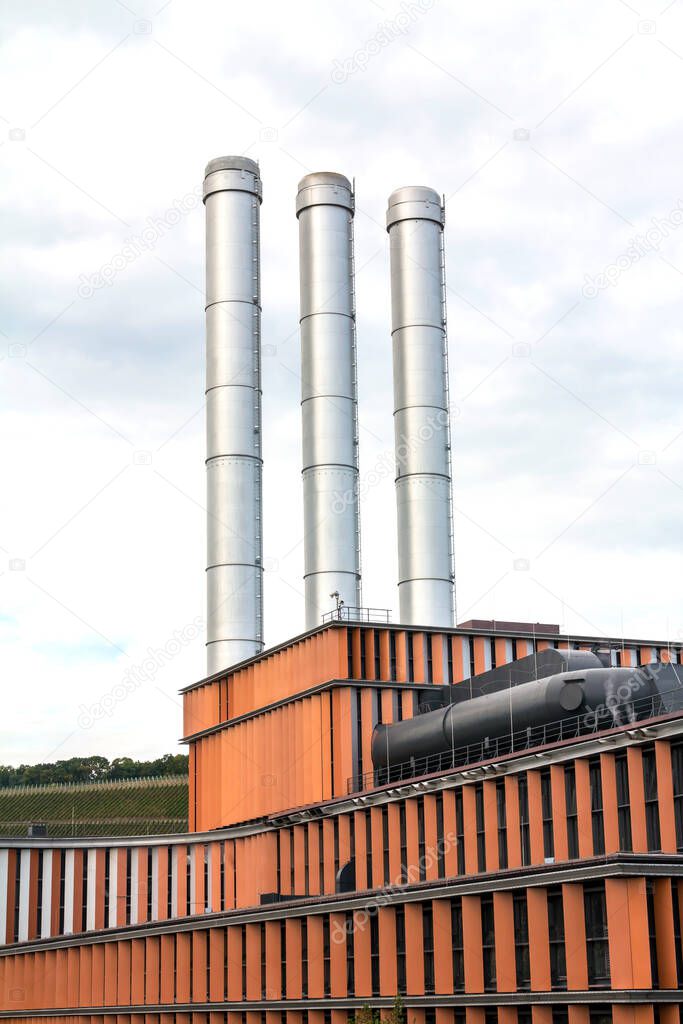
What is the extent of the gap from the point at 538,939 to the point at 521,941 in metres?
1.31

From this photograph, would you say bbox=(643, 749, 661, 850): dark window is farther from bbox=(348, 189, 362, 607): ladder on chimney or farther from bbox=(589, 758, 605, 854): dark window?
bbox=(348, 189, 362, 607): ladder on chimney

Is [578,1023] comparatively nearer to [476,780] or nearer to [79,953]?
[476,780]

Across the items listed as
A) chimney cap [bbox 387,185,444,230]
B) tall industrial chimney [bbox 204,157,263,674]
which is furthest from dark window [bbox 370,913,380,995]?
chimney cap [bbox 387,185,444,230]

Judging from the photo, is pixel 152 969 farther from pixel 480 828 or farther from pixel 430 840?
pixel 480 828

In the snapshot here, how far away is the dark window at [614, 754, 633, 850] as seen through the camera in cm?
4919

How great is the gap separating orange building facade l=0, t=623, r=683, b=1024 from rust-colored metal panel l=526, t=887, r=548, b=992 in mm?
66

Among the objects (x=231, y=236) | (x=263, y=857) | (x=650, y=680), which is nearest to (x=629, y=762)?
(x=650, y=680)

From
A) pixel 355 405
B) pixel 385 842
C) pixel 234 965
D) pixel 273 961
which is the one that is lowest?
pixel 234 965

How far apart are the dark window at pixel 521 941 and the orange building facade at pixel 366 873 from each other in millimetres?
77

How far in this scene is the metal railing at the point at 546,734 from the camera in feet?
174

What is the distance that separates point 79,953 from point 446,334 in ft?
160

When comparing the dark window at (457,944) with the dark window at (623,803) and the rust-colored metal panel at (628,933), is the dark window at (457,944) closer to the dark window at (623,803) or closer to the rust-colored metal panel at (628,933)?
the dark window at (623,803)

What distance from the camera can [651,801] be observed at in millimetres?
48219

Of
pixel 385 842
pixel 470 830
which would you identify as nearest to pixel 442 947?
pixel 470 830
